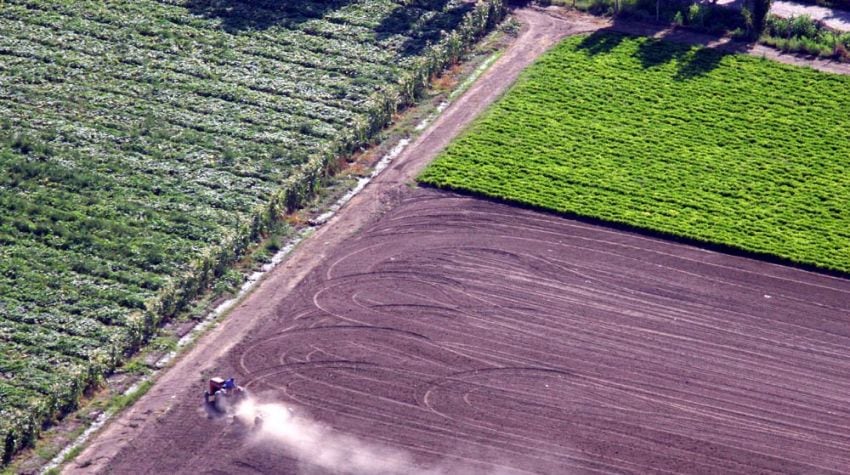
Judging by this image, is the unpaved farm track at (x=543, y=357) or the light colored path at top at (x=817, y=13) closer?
the unpaved farm track at (x=543, y=357)

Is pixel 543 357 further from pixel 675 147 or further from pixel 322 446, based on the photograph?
pixel 675 147

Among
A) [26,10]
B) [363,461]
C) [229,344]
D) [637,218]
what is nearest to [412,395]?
[363,461]

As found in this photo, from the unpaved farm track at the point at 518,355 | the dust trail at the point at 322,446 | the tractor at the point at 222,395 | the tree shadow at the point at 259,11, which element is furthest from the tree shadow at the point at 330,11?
the dust trail at the point at 322,446

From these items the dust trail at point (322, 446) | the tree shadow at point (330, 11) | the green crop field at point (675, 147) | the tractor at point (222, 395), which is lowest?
the dust trail at point (322, 446)

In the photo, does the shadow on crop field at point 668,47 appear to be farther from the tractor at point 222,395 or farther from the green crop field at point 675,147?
the tractor at point 222,395

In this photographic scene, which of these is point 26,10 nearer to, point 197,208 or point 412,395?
point 197,208

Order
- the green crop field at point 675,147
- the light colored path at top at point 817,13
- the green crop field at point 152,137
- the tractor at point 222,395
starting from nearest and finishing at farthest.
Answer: the tractor at point 222,395, the green crop field at point 152,137, the green crop field at point 675,147, the light colored path at top at point 817,13

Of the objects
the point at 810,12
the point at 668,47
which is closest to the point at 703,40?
the point at 668,47

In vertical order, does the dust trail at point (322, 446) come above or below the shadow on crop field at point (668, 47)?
A: below
